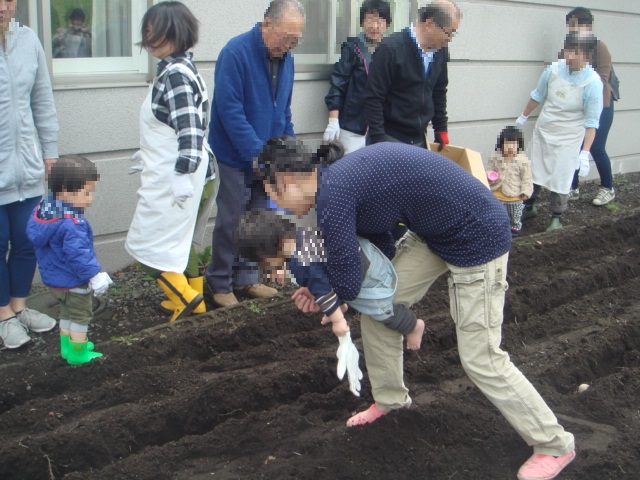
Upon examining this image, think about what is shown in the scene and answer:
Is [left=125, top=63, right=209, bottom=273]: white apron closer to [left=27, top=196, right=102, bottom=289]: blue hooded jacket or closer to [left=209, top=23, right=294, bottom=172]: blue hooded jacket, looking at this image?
[left=209, top=23, right=294, bottom=172]: blue hooded jacket

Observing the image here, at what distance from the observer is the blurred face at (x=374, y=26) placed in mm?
6852

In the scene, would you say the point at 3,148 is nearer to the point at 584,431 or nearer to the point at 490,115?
the point at 584,431

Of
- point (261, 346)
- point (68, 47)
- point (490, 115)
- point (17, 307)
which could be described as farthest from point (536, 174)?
point (17, 307)

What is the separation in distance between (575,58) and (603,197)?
6.98 feet

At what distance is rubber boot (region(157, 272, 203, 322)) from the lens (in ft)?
17.7

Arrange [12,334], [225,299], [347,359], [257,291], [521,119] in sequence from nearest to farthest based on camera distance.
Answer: [347,359] < [12,334] < [225,299] < [257,291] < [521,119]

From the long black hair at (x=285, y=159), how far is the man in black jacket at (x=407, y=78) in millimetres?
2834

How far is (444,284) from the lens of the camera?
657 cm

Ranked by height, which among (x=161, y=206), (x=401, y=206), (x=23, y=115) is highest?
(x=23, y=115)

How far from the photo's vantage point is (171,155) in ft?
16.5

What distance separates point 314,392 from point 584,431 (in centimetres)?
154

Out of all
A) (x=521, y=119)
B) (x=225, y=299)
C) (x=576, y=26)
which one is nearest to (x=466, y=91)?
(x=521, y=119)

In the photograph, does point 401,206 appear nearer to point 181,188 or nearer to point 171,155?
point 181,188

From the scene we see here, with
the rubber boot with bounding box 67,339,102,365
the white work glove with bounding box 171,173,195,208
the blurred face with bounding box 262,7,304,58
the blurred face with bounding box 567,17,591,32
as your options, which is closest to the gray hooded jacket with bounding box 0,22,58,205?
the white work glove with bounding box 171,173,195,208
